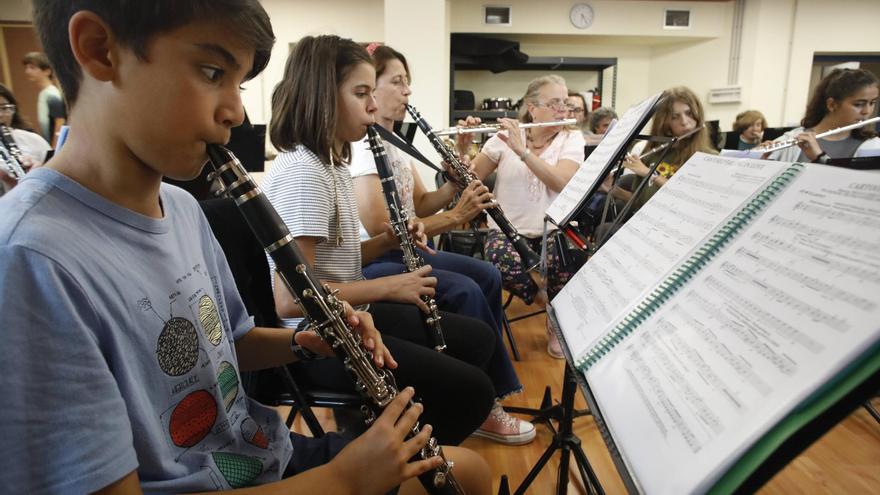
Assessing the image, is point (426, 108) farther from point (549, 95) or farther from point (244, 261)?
point (244, 261)

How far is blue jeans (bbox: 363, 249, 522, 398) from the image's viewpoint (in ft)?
5.40

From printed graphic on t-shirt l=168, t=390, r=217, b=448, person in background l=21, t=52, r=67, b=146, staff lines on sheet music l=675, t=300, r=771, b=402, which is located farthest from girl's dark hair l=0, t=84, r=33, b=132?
staff lines on sheet music l=675, t=300, r=771, b=402

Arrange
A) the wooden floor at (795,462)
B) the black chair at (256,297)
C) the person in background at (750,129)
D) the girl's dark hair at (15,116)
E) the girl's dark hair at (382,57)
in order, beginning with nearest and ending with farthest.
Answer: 1. the black chair at (256,297)
2. the wooden floor at (795,462)
3. the girl's dark hair at (382,57)
4. the girl's dark hair at (15,116)
5. the person in background at (750,129)

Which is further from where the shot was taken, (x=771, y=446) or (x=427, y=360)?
(x=427, y=360)

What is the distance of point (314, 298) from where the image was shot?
0.79 metres

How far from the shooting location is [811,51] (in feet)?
19.8

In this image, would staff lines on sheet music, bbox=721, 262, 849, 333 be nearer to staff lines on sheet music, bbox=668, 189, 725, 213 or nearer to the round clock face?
staff lines on sheet music, bbox=668, 189, 725, 213

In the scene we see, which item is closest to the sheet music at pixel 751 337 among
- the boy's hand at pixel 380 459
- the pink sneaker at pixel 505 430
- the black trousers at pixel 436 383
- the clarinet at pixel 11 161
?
the boy's hand at pixel 380 459

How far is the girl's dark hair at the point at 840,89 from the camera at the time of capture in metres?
2.57

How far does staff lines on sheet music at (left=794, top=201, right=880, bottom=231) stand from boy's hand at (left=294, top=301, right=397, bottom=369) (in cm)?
67

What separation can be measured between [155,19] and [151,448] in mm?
538

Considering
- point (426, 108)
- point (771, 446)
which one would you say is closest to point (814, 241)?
point (771, 446)

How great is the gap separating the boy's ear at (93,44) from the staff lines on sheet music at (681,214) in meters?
0.84

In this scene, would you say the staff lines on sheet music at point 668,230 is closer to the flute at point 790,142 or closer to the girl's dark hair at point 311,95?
the girl's dark hair at point 311,95
